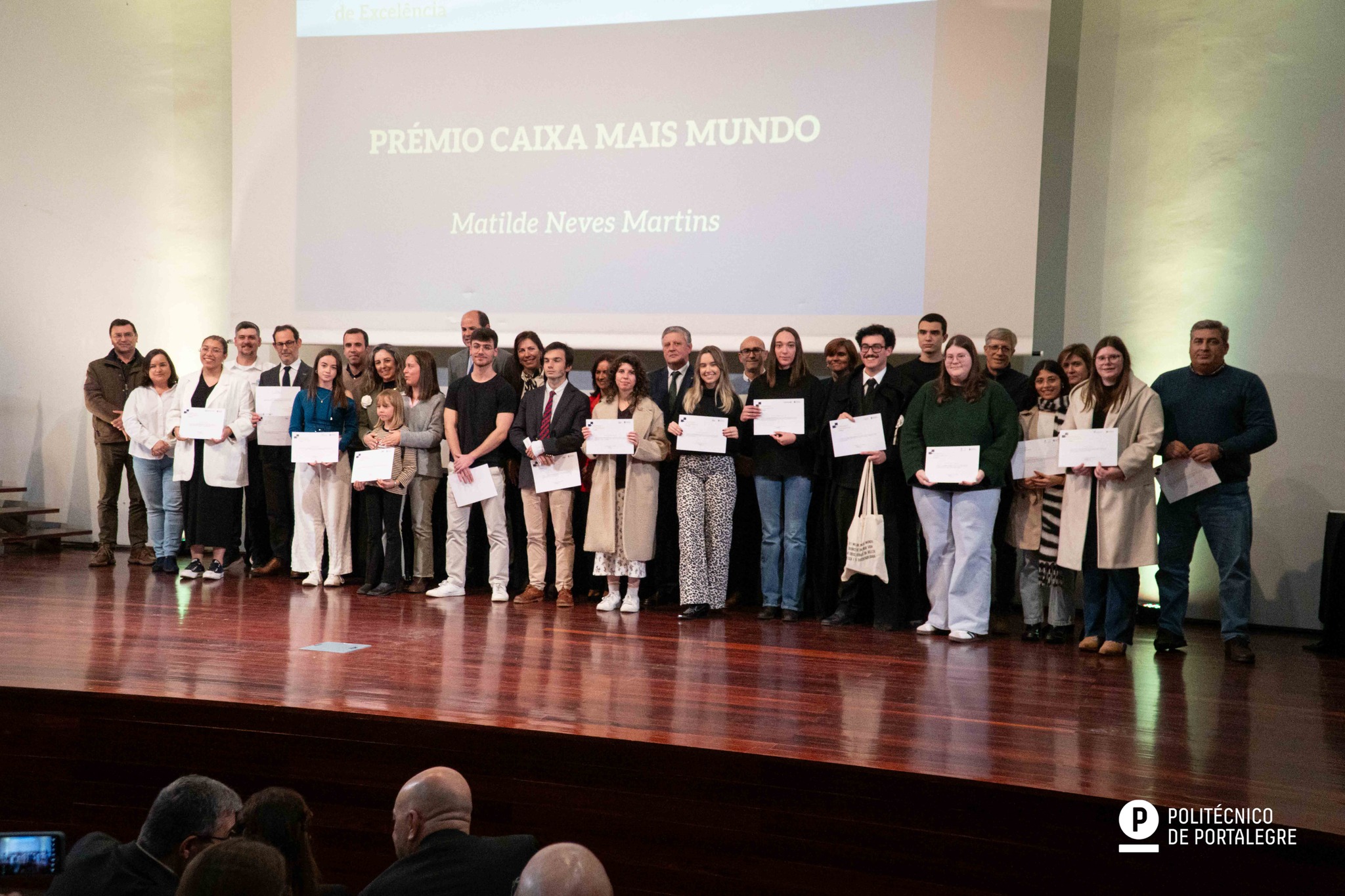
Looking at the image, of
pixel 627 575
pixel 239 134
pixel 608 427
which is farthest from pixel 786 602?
pixel 239 134

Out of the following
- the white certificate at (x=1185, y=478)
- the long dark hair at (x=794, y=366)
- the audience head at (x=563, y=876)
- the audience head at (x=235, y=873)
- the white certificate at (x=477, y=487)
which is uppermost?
the long dark hair at (x=794, y=366)

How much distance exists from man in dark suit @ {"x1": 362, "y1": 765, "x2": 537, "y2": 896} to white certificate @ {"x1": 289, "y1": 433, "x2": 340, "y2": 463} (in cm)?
451

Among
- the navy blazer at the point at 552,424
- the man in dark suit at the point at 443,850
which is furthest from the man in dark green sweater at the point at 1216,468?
the man in dark suit at the point at 443,850

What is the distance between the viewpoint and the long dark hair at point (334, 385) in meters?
6.48

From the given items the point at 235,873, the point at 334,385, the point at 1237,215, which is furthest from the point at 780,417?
the point at 235,873

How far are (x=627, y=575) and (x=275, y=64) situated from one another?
4778mm

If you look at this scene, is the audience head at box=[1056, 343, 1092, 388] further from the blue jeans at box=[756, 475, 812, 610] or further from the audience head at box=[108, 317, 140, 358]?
the audience head at box=[108, 317, 140, 358]

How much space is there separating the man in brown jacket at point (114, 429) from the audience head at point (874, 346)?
4.99 meters

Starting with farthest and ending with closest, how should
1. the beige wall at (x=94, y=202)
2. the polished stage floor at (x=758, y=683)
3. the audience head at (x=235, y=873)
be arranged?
the beige wall at (x=94, y=202) < the polished stage floor at (x=758, y=683) < the audience head at (x=235, y=873)

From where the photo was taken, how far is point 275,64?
783 centimetres

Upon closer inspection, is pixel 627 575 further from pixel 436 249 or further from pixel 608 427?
pixel 436 249

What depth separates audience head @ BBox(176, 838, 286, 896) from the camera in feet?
5.18

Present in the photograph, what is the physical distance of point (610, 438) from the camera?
233 inches

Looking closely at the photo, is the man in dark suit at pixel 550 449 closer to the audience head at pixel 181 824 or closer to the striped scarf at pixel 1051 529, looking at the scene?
the striped scarf at pixel 1051 529
